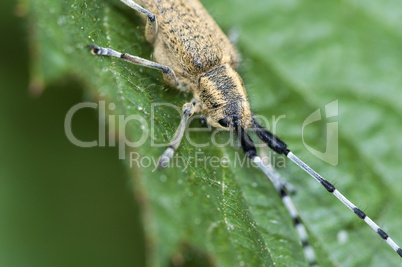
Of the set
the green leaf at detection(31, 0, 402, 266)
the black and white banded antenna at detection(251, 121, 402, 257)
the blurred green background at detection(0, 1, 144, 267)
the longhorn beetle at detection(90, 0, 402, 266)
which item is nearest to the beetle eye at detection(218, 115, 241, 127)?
the longhorn beetle at detection(90, 0, 402, 266)

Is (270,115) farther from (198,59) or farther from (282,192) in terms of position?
(198,59)

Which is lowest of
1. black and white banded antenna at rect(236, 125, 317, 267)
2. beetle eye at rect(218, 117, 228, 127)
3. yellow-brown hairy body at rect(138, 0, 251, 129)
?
black and white banded antenna at rect(236, 125, 317, 267)

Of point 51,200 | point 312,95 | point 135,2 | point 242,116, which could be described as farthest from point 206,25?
point 51,200

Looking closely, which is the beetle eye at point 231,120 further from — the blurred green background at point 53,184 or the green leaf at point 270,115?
the blurred green background at point 53,184

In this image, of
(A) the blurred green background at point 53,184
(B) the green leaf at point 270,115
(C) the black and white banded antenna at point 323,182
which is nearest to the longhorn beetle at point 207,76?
(C) the black and white banded antenna at point 323,182

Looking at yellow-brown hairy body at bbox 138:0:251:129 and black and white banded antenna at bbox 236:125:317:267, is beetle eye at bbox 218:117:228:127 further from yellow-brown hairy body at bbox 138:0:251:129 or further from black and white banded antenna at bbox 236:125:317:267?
black and white banded antenna at bbox 236:125:317:267

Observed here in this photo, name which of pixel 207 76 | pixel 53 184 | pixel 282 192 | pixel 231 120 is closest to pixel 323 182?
pixel 282 192
